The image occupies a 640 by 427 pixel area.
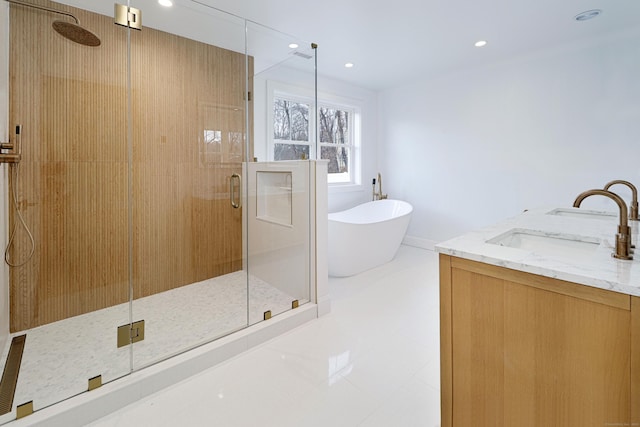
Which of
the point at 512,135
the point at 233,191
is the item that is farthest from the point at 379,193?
the point at 233,191

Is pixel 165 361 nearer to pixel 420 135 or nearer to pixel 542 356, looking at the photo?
pixel 542 356

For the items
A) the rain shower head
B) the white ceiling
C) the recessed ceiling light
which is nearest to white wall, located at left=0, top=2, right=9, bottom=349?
the rain shower head

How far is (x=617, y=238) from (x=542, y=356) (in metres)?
0.47

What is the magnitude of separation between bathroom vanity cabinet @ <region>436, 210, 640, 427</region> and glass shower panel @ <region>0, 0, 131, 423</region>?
187cm

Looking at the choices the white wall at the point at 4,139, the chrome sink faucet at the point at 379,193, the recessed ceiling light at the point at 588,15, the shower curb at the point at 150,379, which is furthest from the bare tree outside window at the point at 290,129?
the recessed ceiling light at the point at 588,15

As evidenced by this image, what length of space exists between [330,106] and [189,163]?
2.51 m

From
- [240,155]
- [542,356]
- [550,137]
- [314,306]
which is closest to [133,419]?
[314,306]

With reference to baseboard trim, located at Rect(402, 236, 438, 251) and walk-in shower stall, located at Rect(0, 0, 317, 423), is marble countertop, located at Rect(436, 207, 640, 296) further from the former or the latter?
baseboard trim, located at Rect(402, 236, 438, 251)

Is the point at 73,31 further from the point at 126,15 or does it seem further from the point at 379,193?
the point at 379,193

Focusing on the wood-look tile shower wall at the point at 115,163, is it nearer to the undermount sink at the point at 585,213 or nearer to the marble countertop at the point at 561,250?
the marble countertop at the point at 561,250

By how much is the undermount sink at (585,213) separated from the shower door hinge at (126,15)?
10.6 ft

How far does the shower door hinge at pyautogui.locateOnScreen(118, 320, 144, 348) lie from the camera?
197cm

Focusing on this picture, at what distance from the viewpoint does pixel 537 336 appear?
38.3 inches

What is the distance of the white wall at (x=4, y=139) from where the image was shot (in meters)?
1.90
